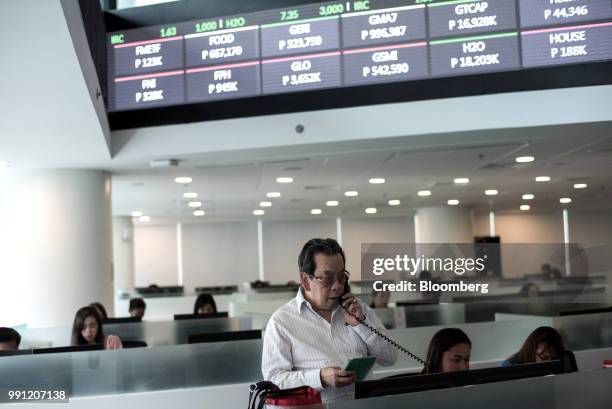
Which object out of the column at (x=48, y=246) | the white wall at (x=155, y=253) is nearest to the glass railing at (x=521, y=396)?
the column at (x=48, y=246)

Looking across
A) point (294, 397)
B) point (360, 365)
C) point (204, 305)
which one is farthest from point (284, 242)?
point (294, 397)

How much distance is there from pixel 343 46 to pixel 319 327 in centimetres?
412

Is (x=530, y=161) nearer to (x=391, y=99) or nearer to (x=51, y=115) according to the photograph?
(x=391, y=99)

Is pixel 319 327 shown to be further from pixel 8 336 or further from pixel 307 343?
pixel 8 336

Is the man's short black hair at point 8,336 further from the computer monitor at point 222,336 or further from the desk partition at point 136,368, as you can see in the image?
the computer monitor at point 222,336

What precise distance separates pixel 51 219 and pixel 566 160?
567cm

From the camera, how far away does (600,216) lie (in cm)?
398

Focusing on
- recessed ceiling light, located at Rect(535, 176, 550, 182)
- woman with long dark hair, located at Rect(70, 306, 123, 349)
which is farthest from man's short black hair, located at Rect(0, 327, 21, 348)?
recessed ceiling light, located at Rect(535, 176, 550, 182)

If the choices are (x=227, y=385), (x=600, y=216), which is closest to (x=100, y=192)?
(x=227, y=385)

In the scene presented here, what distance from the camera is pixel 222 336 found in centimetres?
529

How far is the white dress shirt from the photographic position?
275 centimetres

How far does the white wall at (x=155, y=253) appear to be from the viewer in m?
20.0

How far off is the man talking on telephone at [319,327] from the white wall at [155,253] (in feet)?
57.3

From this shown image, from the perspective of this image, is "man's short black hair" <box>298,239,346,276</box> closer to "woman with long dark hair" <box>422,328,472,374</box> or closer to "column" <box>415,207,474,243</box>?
"woman with long dark hair" <box>422,328,472,374</box>
